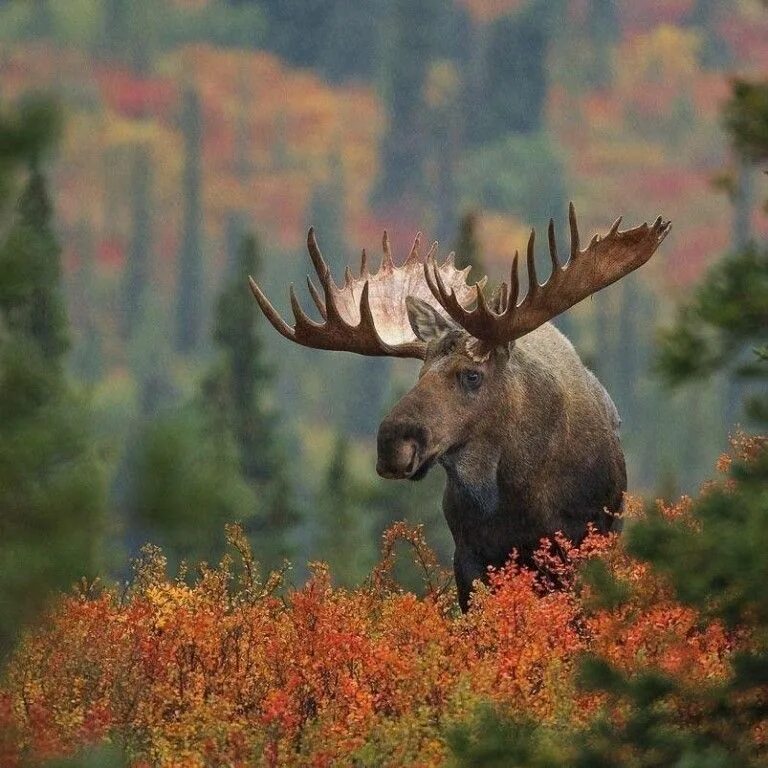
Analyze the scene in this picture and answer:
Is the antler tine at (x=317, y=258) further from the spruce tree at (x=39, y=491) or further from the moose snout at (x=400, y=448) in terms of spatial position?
the spruce tree at (x=39, y=491)

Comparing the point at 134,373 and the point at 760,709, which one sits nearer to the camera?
the point at 760,709

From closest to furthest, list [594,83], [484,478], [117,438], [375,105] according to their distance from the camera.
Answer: [117,438] → [484,478] → [375,105] → [594,83]

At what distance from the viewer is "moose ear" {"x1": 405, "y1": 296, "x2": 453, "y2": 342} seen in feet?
48.5

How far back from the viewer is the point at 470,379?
1427 cm

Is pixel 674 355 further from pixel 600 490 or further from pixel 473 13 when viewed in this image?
pixel 473 13

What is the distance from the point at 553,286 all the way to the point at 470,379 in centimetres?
86

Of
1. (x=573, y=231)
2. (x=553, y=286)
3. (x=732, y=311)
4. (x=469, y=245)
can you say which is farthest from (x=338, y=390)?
(x=732, y=311)

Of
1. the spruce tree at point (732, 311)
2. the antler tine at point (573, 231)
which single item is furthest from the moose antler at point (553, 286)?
the spruce tree at point (732, 311)

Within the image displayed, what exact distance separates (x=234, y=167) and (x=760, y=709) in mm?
112081

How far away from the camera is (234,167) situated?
397ft

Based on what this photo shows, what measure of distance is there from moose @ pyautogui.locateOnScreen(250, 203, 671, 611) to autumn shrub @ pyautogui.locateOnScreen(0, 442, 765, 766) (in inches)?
13.6

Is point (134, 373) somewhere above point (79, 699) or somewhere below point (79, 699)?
below

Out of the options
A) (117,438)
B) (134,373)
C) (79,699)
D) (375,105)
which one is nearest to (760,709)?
(117,438)

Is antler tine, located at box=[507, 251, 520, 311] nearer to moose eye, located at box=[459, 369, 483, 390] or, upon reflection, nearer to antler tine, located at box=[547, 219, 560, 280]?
antler tine, located at box=[547, 219, 560, 280]
